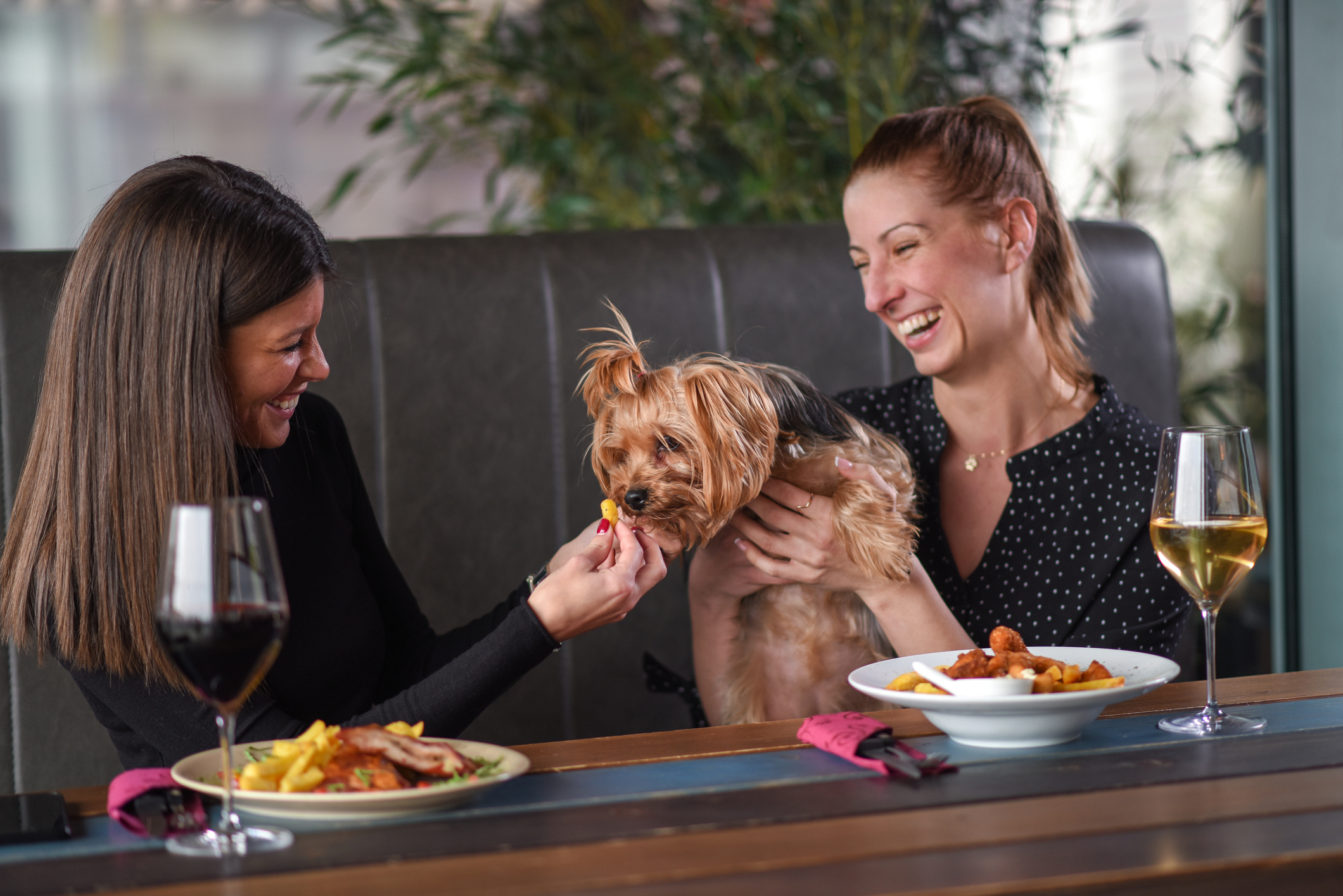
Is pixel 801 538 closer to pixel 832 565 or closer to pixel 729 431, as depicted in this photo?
pixel 832 565

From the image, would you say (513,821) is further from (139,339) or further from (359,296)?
(359,296)

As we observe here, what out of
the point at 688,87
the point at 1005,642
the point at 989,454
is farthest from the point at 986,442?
the point at 688,87

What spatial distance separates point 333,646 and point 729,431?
675mm

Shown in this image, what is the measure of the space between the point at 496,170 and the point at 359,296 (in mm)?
1326

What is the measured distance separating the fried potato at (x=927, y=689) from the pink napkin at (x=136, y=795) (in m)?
0.69

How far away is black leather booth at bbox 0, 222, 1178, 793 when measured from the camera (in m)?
2.44

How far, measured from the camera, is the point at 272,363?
1.57 m

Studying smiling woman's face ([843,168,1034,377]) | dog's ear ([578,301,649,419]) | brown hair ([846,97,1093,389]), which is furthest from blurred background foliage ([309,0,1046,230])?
dog's ear ([578,301,649,419])

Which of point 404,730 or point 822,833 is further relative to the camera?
point 404,730

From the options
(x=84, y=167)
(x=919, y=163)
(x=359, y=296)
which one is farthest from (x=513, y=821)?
(x=84, y=167)

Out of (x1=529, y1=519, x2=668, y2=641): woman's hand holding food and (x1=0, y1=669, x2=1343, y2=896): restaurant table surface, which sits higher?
(x1=529, y1=519, x2=668, y2=641): woman's hand holding food

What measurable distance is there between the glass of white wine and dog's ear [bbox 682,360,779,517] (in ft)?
2.42

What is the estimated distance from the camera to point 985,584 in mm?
2076

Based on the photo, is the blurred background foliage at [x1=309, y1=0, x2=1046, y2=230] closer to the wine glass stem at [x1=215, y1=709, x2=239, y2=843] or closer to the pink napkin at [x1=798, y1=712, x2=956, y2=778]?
the pink napkin at [x1=798, y1=712, x2=956, y2=778]
